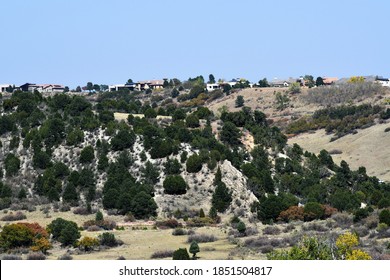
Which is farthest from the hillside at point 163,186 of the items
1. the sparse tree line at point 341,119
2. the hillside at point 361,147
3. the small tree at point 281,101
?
the small tree at point 281,101

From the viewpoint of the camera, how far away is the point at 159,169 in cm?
8481

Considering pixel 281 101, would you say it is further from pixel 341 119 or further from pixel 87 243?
pixel 87 243

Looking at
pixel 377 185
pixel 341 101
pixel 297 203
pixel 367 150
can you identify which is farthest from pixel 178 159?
pixel 341 101

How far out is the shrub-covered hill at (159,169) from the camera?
253ft

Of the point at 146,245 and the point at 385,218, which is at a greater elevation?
the point at 146,245

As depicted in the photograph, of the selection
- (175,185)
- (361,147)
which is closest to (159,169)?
(175,185)

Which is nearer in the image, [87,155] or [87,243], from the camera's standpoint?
[87,243]

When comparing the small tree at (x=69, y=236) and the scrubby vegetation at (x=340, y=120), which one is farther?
the scrubby vegetation at (x=340, y=120)

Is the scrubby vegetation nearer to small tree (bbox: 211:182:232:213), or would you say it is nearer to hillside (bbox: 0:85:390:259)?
hillside (bbox: 0:85:390:259)

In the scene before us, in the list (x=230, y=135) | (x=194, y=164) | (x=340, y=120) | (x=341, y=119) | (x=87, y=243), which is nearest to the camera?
(x=87, y=243)

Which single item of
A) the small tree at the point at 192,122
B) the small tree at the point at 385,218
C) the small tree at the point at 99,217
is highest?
the small tree at the point at 192,122

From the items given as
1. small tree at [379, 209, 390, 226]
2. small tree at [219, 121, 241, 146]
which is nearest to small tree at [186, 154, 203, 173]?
small tree at [219, 121, 241, 146]

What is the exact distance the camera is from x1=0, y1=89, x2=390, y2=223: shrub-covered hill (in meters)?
77.0

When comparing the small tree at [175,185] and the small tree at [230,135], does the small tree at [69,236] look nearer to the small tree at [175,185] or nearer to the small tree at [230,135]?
the small tree at [175,185]
